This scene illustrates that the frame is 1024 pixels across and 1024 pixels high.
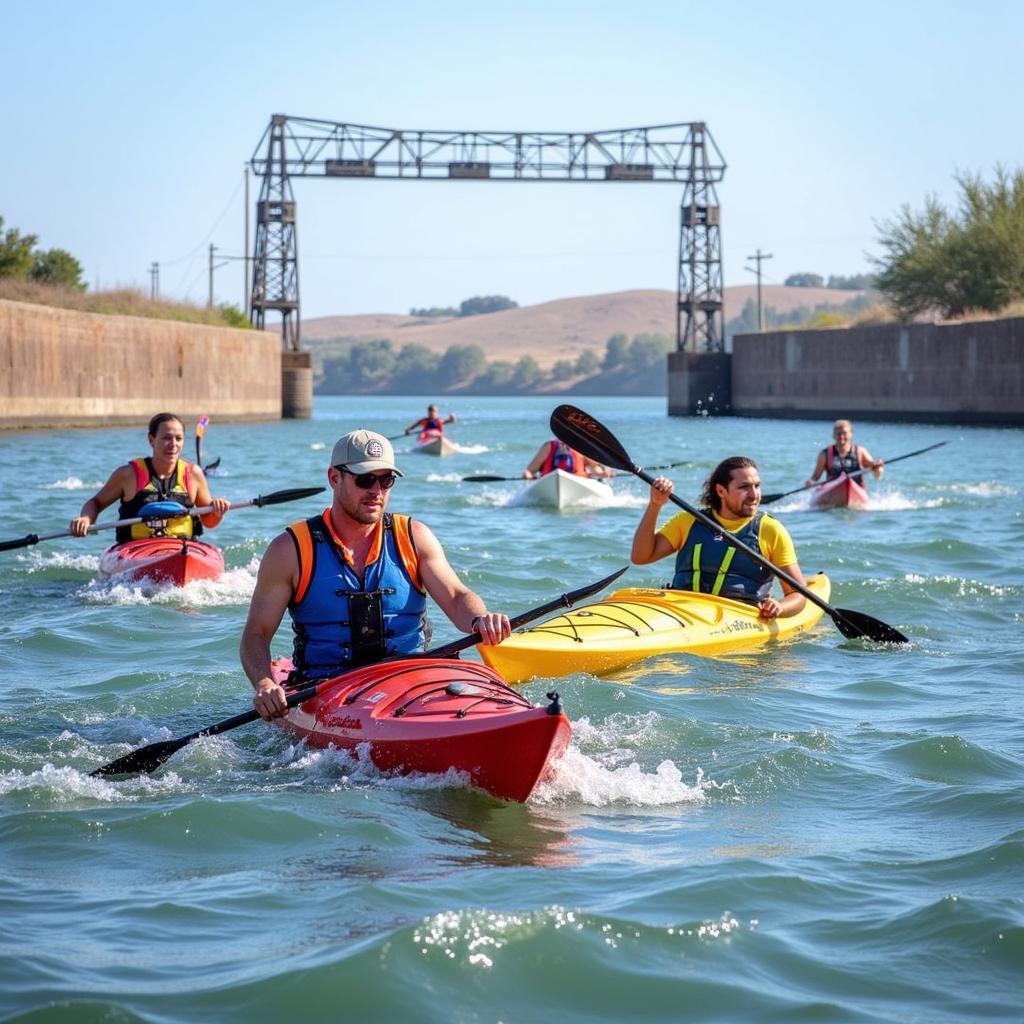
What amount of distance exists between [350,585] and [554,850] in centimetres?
148

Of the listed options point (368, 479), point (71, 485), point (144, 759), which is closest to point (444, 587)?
point (368, 479)

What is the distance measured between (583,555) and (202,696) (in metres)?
6.10

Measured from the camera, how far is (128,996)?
366 cm

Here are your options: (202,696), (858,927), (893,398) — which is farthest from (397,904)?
(893,398)

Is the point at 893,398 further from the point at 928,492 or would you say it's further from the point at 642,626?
the point at 642,626

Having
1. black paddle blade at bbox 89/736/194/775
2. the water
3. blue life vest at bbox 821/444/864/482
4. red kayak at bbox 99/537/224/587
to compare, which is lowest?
the water

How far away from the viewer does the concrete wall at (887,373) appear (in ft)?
122

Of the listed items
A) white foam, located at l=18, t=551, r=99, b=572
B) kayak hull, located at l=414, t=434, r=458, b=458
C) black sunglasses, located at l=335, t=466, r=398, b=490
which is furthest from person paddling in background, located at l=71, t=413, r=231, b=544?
kayak hull, located at l=414, t=434, r=458, b=458

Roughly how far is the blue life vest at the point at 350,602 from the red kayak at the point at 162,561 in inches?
158

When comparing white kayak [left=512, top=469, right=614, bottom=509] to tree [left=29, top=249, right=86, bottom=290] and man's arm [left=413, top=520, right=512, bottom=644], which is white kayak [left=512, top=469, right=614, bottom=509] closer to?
man's arm [left=413, top=520, right=512, bottom=644]

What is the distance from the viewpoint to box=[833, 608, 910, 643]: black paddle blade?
8742 millimetres

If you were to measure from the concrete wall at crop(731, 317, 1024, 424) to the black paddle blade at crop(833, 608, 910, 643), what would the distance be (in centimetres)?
2919

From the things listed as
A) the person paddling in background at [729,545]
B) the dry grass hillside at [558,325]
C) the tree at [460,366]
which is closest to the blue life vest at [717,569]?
the person paddling in background at [729,545]

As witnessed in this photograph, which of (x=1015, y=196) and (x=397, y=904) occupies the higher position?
(x=1015, y=196)
